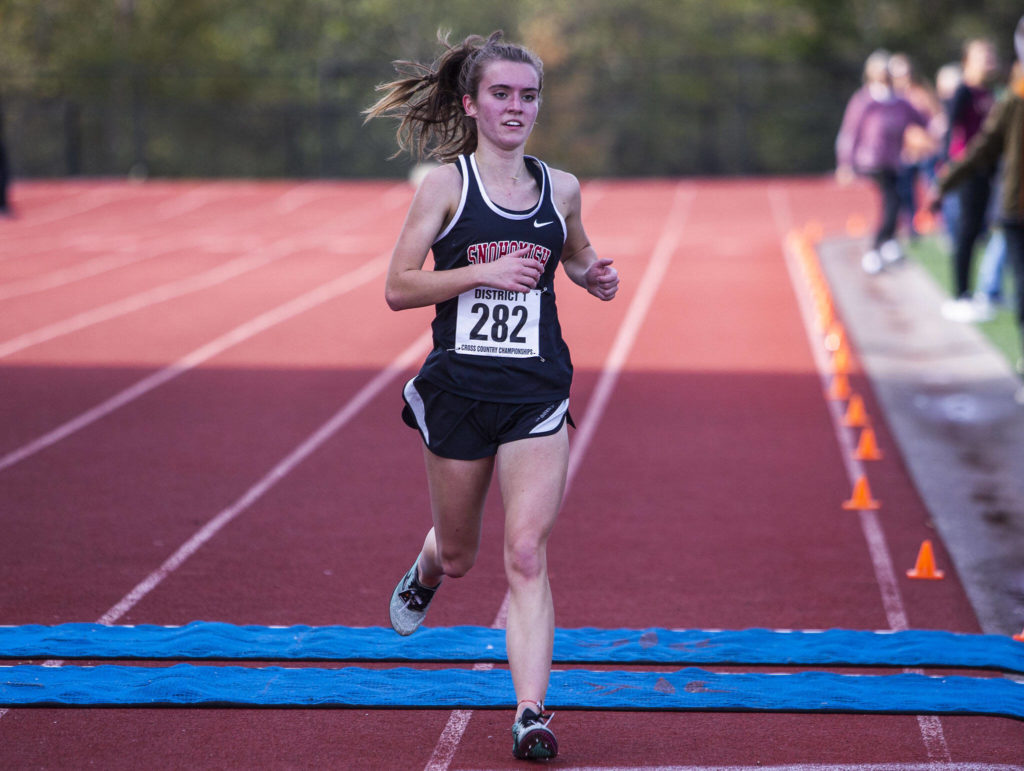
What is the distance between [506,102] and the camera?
3.86 m

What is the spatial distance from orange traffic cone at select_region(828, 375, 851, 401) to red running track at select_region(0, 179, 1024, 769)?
0.17m

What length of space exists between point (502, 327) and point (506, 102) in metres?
0.62

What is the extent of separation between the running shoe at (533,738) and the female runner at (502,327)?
0.05 metres

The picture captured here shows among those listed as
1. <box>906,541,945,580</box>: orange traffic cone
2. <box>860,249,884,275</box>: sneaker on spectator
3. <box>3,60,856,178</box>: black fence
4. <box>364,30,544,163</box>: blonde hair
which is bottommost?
<box>3,60,856,178</box>: black fence

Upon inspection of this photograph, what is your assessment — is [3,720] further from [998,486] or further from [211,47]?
[211,47]

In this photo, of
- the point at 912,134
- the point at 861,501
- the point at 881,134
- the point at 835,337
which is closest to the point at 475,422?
the point at 861,501

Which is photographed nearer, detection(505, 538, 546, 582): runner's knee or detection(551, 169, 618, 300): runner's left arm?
detection(505, 538, 546, 582): runner's knee

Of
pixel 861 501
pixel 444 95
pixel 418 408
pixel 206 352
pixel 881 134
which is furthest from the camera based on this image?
pixel 881 134

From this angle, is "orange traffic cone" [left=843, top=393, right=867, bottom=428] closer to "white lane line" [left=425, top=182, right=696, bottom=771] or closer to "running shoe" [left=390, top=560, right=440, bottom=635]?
"white lane line" [left=425, top=182, right=696, bottom=771]

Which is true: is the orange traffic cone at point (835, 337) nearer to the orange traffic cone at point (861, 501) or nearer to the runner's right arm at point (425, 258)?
the orange traffic cone at point (861, 501)

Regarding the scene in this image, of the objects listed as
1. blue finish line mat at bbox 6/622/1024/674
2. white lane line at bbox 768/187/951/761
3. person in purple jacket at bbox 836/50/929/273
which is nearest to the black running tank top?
blue finish line mat at bbox 6/622/1024/674

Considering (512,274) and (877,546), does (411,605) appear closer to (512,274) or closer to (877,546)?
(512,274)

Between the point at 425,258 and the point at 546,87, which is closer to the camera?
the point at 425,258

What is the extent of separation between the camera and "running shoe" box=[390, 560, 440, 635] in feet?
14.6
